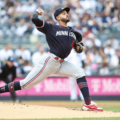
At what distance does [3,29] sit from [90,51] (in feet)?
17.5

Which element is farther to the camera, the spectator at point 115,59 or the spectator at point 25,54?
the spectator at point 25,54

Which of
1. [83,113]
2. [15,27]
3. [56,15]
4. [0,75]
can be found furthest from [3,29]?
[83,113]

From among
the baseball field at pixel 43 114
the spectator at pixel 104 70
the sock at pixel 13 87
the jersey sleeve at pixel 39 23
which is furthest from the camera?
the spectator at pixel 104 70

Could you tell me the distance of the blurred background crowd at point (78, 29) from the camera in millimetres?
13312

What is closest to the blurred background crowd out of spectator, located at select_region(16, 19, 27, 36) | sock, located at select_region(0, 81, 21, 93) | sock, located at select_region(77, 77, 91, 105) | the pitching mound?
spectator, located at select_region(16, 19, 27, 36)

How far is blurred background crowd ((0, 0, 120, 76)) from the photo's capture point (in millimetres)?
13312

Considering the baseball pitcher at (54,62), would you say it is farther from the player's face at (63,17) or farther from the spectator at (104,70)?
the spectator at (104,70)

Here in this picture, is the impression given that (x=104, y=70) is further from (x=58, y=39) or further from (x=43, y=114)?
(x=43, y=114)

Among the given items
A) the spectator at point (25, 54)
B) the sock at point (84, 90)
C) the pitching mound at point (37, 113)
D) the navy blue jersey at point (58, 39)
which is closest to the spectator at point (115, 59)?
the spectator at point (25, 54)

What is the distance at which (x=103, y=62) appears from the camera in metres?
13.2

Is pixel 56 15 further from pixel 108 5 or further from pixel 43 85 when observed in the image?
pixel 108 5

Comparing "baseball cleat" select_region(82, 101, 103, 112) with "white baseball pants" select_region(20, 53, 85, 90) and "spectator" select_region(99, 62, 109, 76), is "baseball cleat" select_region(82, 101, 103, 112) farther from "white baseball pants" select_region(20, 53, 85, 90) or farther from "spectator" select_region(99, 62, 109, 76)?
"spectator" select_region(99, 62, 109, 76)

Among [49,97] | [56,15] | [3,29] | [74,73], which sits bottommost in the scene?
[49,97]

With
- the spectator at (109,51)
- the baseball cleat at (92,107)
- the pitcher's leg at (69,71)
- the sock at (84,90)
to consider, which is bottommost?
the baseball cleat at (92,107)
